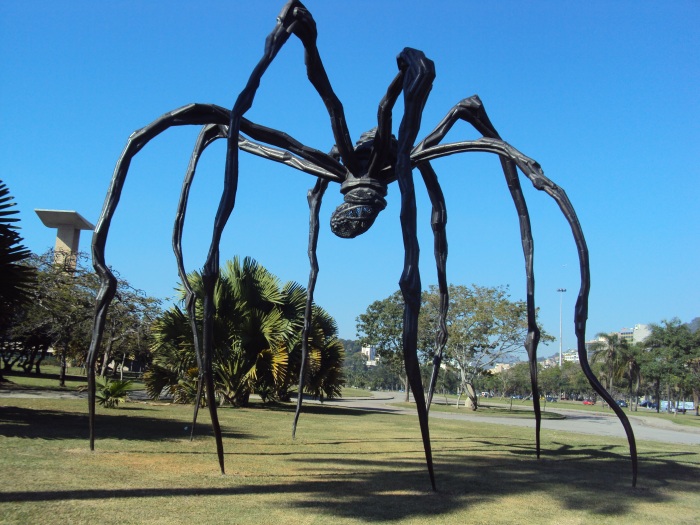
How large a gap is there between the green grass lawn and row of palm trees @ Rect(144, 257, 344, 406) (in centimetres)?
622

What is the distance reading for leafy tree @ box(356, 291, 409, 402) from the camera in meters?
33.5

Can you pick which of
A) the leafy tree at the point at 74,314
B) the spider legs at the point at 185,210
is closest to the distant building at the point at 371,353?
the leafy tree at the point at 74,314

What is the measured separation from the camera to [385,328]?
3406cm

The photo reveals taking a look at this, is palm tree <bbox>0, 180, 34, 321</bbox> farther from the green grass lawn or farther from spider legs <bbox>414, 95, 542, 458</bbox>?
spider legs <bbox>414, 95, 542, 458</bbox>

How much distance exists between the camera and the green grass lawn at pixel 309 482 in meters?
3.88

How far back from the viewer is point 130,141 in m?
4.47

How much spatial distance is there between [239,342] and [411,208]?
1179cm

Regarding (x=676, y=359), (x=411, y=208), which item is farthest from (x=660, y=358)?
(x=411, y=208)

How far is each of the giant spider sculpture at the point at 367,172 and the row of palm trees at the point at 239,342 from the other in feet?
29.8

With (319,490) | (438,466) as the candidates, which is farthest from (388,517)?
(438,466)

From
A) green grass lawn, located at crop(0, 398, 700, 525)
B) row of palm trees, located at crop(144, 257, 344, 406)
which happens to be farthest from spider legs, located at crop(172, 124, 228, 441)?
row of palm trees, located at crop(144, 257, 344, 406)

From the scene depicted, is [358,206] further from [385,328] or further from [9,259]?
[385,328]

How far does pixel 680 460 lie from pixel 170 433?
22.9 feet

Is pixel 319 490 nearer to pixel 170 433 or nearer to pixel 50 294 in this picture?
pixel 170 433
